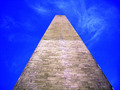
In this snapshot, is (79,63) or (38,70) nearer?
(38,70)

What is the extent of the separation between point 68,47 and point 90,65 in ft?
5.81

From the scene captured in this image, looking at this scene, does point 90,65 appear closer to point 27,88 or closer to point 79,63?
point 79,63

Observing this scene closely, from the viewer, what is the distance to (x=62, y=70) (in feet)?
14.6

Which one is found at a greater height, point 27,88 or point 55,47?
point 55,47

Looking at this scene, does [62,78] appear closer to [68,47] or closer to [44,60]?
[44,60]

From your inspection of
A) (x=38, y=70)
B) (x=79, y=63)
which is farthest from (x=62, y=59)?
(x=38, y=70)

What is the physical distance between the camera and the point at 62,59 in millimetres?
5035

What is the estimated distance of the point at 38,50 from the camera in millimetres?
5594

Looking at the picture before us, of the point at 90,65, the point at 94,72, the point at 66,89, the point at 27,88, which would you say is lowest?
the point at 66,89

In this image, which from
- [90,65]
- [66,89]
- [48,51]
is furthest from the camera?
[48,51]

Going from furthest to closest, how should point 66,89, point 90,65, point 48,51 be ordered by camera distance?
point 48,51, point 90,65, point 66,89

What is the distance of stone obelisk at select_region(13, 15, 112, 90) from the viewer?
3.83 metres

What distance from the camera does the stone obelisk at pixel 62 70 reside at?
3.83m

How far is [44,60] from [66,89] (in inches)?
75.1
